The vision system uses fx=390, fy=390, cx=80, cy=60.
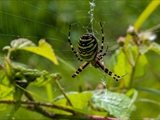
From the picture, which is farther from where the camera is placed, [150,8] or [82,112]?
[150,8]

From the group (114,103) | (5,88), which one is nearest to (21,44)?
(5,88)

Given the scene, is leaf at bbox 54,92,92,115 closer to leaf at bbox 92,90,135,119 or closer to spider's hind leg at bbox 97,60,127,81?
leaf at bbox 92,90,135,119

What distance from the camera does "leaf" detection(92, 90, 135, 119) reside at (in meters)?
1.69

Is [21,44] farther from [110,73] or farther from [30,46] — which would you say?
[110,73]

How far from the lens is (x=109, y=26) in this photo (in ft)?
12.2

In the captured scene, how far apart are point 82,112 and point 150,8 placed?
0.85 meters

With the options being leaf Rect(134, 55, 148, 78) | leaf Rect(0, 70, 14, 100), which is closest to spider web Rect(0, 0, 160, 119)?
leaf Rect(134, 55, 148, 78)

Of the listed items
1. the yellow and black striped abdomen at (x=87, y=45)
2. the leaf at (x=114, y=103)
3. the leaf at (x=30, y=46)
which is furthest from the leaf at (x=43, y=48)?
the leaf at (x=114, y=103)

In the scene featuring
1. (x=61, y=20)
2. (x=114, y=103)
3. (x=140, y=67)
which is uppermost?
(x=61, y=20)

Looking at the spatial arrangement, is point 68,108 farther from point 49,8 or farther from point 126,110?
point 49,8

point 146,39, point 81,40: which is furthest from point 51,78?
point 146,39

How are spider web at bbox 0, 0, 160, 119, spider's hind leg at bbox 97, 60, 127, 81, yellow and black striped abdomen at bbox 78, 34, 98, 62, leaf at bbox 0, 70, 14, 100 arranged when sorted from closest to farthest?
leaf at bbox 0, 70, 14, 100
yellow and black striped abdomen at bbox 78, 34, 98, 62
spider's hind leg at bbox 97, 60, 127, 81
spider web at bbox 0, 0, 160, 119

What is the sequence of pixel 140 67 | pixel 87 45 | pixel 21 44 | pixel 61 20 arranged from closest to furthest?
pixel 21 44 < pixel 87 45 < pixel 140 67 < pixel 61 20

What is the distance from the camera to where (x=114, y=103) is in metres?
1.75
